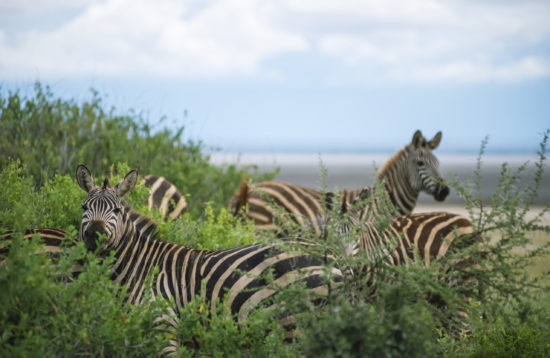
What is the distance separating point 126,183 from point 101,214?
507mm

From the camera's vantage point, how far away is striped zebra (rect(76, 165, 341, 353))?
4.46 metres

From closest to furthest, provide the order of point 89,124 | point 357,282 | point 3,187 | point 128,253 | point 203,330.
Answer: point 203,330 < point 357,282 < point 128,253 < point 3,187 < point 89,124

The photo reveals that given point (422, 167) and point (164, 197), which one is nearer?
point (164, 197)

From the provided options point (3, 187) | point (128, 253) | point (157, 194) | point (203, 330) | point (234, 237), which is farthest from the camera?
point (157, 194)

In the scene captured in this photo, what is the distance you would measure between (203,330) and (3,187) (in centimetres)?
297

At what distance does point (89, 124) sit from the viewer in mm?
10125

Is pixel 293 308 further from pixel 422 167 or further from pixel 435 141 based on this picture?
pixel 435 141

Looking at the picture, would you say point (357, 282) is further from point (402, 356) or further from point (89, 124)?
point (89, 124)

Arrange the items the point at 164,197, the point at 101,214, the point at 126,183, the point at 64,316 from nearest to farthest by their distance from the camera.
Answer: the point at 64,316, the point at 101,214, the point at 126,183, the point at 164,197

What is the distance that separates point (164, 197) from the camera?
316 inches

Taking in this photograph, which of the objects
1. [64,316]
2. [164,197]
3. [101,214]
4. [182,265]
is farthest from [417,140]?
[64,316]

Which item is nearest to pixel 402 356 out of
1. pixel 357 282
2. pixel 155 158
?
pixel 357 282

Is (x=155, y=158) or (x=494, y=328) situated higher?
(x=155, y=158)

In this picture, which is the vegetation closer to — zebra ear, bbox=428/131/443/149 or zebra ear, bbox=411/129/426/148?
zebra ear, bbox=411/129/426/148
